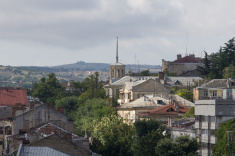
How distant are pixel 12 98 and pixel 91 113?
68.8ft

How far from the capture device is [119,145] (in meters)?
103

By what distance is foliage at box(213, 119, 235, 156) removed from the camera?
8131cm

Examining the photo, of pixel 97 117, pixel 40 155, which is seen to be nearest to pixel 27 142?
pixel 40 155

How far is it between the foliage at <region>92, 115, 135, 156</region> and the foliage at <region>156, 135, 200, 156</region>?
12.9 m

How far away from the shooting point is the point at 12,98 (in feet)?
448

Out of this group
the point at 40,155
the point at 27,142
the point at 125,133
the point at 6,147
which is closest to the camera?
the point at 40,155

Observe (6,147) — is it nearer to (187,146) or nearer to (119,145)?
(119,145)

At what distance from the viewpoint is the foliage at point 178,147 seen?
86.2 meters

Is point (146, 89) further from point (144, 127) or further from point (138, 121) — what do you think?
point (144, 127)

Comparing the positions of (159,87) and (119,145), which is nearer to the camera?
(119,145)

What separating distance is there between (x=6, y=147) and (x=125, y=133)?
48.2 feet

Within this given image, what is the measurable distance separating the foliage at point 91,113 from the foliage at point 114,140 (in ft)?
59.2

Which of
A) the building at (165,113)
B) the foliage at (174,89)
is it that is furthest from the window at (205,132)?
the foliage at (174,89)

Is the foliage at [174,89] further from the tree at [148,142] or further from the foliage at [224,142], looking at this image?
the foliage at [224,142]
